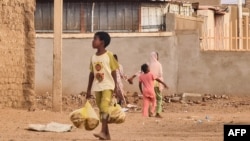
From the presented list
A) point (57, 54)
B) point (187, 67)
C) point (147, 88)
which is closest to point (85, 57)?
point (187, 67)

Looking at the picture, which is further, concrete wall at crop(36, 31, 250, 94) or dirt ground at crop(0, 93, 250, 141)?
concrete wall at crop(36, 31, 250, 94)

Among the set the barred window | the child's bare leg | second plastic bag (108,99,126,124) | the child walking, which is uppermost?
the barred window

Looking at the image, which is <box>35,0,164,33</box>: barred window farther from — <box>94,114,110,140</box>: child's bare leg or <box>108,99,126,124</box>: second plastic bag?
<box>94,114,110,140</box>: child's bare leg

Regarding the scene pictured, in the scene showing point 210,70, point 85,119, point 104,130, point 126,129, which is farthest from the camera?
point 210,70

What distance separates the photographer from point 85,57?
25.8 m

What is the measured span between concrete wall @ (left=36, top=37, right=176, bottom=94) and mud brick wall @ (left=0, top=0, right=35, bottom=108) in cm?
798

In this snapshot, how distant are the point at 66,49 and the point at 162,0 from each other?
3453 mm

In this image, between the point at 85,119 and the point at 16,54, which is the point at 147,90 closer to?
the point at 16,54

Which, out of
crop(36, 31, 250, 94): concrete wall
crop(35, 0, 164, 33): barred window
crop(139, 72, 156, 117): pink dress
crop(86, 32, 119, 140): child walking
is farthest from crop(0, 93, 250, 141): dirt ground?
crop(35, 0, 164, 33): barred window

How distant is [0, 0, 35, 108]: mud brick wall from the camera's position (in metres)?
16.6

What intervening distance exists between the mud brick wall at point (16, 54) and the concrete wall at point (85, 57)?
7.98 metres

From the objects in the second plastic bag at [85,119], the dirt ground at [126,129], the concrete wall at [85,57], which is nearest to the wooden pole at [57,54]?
the dirt ground at [126,129]

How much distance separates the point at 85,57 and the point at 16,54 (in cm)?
878

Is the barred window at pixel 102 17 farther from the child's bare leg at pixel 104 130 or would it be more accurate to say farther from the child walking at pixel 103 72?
the child's bare leg at pixel 104 130
